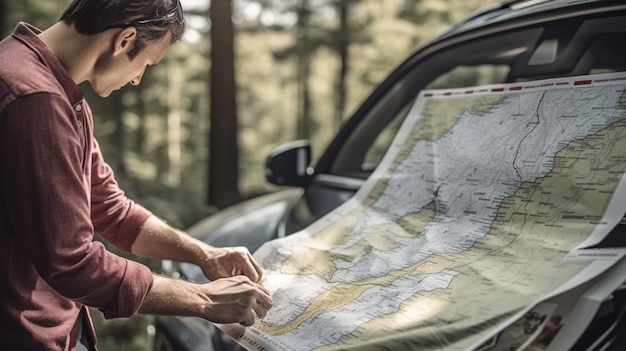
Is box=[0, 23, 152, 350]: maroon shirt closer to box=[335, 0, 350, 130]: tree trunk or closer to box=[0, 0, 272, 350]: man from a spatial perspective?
box=[0, 0, 272, 350]: man

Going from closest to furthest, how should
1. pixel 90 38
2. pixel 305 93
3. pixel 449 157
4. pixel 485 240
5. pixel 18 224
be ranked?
pixel 18 224
pixel 90 38
pixel 485 240
pixel 449 157
pixel 305 93

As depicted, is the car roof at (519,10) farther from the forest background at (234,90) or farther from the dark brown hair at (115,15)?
the forest background at (234,90)

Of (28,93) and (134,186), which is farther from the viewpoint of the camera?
(134,186)

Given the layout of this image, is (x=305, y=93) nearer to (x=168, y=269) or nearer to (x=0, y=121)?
(x=168, y=269)

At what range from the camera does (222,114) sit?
9.12m

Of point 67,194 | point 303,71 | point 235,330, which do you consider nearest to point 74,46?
point 67,194

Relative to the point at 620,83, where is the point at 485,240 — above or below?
below

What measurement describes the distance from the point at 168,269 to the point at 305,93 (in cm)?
1677

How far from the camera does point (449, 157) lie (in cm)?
200

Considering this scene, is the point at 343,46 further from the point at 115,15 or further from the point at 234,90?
the point at 115,15

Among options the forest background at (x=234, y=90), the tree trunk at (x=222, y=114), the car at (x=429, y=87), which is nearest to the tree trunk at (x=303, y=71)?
the forest background at (x=234, y=90)

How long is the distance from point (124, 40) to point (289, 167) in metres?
1.42

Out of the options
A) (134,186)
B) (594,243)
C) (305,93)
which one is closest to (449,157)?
(594,243)

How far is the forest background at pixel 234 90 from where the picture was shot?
744cm
